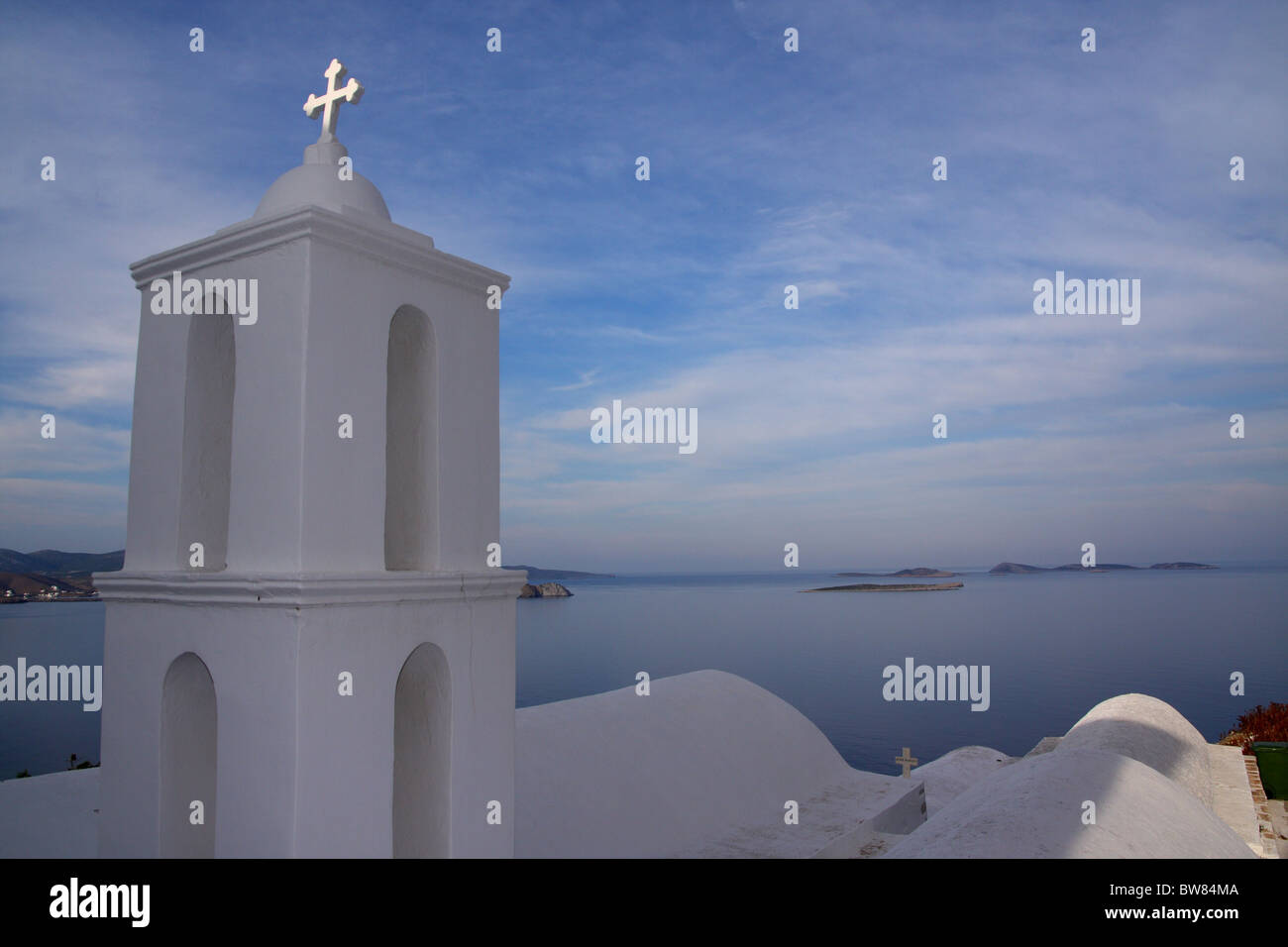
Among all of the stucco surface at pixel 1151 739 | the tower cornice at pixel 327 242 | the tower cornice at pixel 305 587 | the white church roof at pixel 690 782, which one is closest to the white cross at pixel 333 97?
the tower cornice at pixel 327 242

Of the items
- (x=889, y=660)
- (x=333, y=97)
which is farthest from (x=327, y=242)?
(x=889, y=660)

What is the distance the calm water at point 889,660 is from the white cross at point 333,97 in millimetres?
22567

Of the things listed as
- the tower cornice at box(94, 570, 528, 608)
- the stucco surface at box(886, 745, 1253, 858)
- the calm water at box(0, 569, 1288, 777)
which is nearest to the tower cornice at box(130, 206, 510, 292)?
the tower cornice at box(94, 570, 528, 608)

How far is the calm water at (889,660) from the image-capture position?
120 ft

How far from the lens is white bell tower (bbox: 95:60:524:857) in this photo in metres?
4.41

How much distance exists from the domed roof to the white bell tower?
0.02 meters

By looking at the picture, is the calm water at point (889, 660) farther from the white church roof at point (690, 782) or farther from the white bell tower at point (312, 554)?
the white bell tower at point (312, 554)

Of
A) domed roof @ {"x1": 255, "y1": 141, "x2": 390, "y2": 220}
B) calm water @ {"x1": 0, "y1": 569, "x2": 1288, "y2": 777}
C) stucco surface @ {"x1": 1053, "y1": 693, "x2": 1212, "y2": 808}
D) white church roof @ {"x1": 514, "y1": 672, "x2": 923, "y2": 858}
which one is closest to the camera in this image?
domed roof @ {"x1": 255, "y1": 141, "x2": 390, "y2": 220}

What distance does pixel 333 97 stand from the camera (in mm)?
5520

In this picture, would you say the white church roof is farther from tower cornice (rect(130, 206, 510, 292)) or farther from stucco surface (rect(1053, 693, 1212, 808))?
tower cornice (rect(130, 206, 510, 292))
